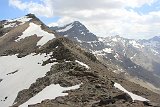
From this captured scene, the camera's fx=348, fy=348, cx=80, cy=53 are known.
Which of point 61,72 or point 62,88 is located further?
point 61,72

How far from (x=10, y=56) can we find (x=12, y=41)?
2354cm

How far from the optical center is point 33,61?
7131cm

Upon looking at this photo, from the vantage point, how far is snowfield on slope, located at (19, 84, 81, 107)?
144 feet

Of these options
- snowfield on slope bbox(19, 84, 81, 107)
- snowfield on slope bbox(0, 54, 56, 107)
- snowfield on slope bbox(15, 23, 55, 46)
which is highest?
snowfield on slope bbox(15, 23, 55, 46)

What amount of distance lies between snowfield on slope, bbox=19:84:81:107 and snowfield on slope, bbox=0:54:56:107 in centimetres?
920

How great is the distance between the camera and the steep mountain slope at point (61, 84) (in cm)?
4119

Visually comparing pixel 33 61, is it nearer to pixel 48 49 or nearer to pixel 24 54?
pixel 48 49

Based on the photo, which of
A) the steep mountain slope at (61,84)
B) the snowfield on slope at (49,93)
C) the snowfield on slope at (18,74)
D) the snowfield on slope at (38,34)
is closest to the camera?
the steep mountain slope at (61,84)

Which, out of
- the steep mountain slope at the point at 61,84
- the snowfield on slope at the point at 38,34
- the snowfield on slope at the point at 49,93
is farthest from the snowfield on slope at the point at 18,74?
the snowfield on slope at the point at 38,34

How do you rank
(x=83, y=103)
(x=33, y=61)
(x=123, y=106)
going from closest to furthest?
1. (x=123, y=106)
2. (x=83, y=103)
3. (x=33, y=61)

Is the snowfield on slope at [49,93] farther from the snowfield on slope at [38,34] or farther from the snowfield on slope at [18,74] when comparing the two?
the snowfield on slope at [38,34]

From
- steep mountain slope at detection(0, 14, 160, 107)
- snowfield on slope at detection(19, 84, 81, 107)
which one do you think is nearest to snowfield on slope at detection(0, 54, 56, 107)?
steep mountain slope at detection(0, 14, 160, 107)

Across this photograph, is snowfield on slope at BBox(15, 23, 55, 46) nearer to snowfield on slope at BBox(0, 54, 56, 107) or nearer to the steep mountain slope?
the steep mountain slope

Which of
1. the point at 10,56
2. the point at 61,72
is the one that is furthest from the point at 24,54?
the point at 61,72
